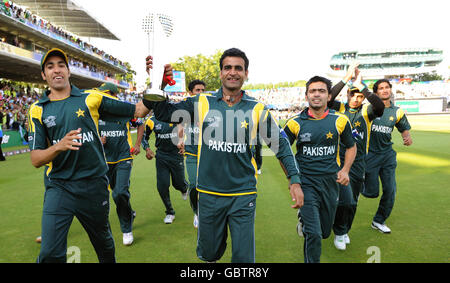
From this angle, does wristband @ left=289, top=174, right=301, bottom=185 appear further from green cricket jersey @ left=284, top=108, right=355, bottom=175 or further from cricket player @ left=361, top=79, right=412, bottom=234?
cricket player @ left=361, top=79, right=412, bottom=234

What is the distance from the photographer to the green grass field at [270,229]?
4.08 meters

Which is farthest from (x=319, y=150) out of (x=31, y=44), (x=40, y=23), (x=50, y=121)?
(x=31, y=44)

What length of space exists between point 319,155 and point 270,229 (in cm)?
184

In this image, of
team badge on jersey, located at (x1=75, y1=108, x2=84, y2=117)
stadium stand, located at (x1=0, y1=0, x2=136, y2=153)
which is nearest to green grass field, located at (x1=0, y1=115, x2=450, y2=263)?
team badge on jersey, located at (x1=75, y1=108, x2=84, y2=117)

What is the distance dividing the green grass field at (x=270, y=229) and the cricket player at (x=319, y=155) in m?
0.78

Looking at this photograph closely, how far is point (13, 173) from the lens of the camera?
34.0 feet

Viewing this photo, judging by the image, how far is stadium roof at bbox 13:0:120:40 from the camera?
34312mm

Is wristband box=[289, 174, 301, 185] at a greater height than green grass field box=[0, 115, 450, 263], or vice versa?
wristband box=[289, 174, 301, 185]

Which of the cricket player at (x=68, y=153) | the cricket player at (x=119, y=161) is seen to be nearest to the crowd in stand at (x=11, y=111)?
the cricket player at (x=119, y=161)

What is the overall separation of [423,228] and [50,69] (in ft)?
19.7

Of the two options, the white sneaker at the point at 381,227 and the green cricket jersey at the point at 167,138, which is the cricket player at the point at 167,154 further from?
the white sneaker at the point at 381,227

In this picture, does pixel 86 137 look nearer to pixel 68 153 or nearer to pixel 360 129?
pixel 68 153

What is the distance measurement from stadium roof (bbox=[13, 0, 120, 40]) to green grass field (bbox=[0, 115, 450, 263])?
34435 mm
